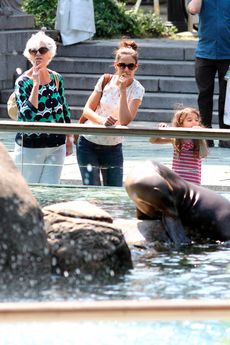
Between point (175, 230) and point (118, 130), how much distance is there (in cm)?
94

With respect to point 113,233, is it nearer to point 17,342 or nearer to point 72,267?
point 72,267

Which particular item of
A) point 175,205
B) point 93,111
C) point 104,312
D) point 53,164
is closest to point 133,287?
point 175,205

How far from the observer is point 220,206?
328 inches

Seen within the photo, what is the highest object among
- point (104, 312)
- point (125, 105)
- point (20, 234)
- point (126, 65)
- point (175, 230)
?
point (104, 312)

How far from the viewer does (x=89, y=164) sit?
30.0 feet

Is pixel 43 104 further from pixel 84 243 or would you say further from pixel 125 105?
pixel 84 243

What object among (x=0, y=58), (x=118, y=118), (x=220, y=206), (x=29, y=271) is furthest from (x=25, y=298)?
(x=0, y=58)

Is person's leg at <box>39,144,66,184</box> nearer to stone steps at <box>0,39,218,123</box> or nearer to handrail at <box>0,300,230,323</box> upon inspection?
handrail at <box>0,300,230,323</box>

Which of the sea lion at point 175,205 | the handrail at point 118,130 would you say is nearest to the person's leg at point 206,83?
the handrail at point 118,130

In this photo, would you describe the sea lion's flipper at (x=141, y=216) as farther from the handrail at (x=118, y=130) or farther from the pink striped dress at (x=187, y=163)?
the handrail at (x=118, y=130)

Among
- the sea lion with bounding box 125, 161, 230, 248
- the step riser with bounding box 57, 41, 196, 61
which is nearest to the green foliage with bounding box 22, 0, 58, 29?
the step riser with bounding box 57, 41, 196, 61

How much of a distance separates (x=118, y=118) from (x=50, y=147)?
30.0 inches

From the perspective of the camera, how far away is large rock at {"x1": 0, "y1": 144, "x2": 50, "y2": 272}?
730 centimetres

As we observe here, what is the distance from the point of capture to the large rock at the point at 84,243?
7383 mm
